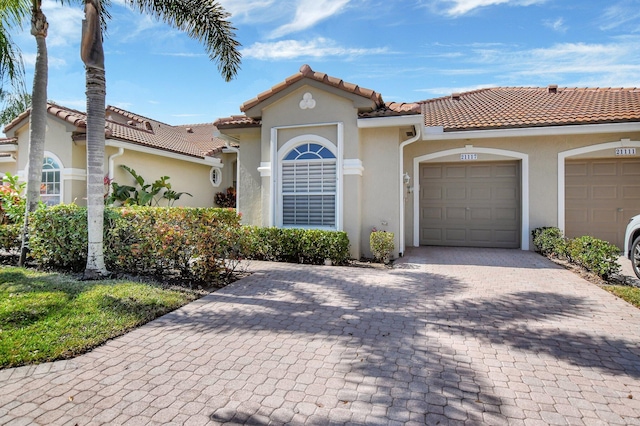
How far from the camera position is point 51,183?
12.9m

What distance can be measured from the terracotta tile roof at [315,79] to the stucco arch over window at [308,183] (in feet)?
4.56

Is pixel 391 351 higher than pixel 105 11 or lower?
lower

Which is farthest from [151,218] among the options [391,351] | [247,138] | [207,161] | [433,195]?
[207,161]

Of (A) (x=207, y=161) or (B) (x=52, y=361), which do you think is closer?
(B) (x=52, y=361)

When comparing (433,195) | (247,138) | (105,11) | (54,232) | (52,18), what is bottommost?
(54,232)

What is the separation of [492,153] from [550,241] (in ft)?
10.2

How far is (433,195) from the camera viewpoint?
39.7ft

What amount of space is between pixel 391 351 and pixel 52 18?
35.3 ft

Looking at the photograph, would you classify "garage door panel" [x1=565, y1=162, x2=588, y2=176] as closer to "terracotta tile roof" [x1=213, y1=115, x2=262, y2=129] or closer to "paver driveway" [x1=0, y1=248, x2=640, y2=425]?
"paver driveway" [x1=0, y1=248, x2=640, y2=425]

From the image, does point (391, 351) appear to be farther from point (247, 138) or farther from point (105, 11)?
point (105, 11)

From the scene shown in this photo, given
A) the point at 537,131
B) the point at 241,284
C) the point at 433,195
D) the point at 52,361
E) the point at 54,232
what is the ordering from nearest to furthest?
the point at 52,361, the point at 241,284, the point at 54,232, the point at 537,131, the point at 433,195

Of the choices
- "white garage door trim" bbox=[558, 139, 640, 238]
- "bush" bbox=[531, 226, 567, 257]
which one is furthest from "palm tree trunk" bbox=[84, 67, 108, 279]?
"white garage door trim" bbox=[558, 139, 640, 238]

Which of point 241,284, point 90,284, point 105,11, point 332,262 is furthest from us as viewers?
point 105,11

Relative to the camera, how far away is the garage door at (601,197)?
422 inches
